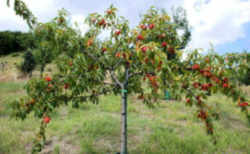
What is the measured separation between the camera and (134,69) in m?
3.06

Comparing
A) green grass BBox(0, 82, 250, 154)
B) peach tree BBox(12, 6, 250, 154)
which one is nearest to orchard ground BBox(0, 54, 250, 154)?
green grass BBox(0, 82, 250, 154)

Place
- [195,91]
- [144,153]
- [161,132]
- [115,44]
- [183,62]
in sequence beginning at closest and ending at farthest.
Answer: [195,91]
[183,62]
[115,44]
[144,153]
[161,132]

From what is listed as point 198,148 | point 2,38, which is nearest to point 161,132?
point 198,148

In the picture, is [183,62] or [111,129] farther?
[111,129]

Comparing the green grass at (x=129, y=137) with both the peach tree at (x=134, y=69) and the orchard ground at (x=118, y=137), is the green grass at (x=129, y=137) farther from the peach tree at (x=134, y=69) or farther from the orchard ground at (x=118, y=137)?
the peach tree at (x=134, y=69)

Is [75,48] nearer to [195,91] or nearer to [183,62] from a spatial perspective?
[183,62]

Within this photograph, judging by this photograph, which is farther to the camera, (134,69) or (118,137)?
(118,137)

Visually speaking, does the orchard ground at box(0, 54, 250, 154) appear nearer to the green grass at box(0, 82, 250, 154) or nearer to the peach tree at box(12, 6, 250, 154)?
the green grass at box(0, 82, 250, 154)

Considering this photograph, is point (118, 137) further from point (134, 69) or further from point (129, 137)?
point (134, 69)

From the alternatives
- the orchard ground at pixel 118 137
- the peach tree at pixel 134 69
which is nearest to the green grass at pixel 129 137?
the orchard ground at pixel 118 137

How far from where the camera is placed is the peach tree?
2.10 metres

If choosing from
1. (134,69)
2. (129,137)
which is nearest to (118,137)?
(129,137)

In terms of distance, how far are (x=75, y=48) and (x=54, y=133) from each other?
131 inches

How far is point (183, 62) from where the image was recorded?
251 centimetres
